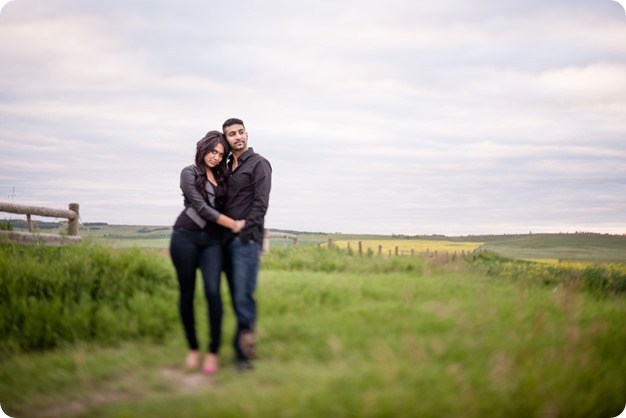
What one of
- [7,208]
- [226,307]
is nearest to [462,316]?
[226,307]

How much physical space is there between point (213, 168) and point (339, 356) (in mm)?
2607

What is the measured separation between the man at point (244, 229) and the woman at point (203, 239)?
13 centimetres

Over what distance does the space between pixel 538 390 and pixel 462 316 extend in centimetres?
153

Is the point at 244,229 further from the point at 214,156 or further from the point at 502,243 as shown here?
the point at 502,243

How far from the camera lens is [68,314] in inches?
312

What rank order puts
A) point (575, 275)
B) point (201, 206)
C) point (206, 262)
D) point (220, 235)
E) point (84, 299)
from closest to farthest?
point (201, 206) → point (206, 262) → point (220, 235) → point (84, 299) → point (575, 275)

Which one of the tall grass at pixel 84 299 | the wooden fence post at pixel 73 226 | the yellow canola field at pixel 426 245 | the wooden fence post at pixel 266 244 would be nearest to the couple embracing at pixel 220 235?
the tall grass at pixel 84 299

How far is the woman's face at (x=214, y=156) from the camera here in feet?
20.3

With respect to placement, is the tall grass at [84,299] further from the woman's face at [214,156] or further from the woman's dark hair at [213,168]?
the woman's face at [214,156]

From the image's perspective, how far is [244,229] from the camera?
6.00 meters

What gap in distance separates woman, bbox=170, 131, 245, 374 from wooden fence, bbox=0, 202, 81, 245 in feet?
27.9

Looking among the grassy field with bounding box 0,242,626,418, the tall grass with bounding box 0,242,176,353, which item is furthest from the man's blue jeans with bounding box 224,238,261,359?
the tall grass with bounding box 0,242,176,353

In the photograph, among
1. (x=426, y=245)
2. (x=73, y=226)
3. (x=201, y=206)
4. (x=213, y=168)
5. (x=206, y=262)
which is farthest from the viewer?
(x=426, y=245)

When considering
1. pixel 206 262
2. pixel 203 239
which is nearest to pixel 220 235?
pixel 203 239
